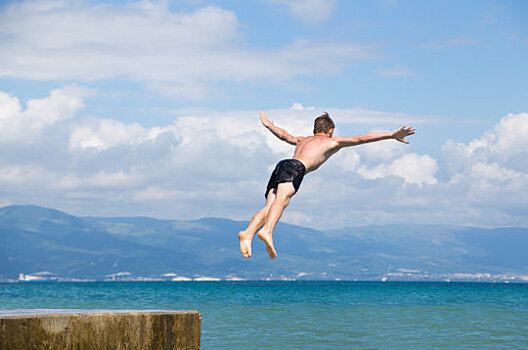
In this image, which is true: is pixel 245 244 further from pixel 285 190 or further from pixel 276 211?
pixel 285 190

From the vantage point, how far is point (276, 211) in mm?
10117

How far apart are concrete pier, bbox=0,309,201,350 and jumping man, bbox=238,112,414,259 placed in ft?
5.31

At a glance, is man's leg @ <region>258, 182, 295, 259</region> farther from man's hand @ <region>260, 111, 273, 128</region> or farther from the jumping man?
man's hand @ <region>260, 111, 273, 128</region>

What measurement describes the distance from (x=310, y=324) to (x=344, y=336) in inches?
297

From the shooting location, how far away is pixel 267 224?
995 cm

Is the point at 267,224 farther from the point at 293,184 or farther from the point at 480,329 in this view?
the point at 480,329

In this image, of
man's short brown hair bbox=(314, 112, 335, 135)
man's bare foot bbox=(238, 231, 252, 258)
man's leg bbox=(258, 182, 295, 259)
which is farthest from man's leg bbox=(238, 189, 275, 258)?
man's short brown hair bbox=(314, 112, 335, 135)

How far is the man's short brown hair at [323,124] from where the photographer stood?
1105 cm

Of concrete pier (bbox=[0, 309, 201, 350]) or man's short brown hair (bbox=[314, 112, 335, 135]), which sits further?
man's short brown hair (bbox=[314, 112, 335, 135])

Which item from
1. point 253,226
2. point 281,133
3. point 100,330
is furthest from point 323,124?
point 100,330

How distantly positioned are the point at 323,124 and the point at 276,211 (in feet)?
5.43

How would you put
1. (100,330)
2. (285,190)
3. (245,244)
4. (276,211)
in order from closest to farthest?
(100,330) < (245,244) < (276,211) < (285,190)

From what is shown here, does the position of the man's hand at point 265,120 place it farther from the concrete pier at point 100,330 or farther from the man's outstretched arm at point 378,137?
the concrete pier at point 100,330

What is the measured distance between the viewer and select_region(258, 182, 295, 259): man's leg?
32.0 ft
